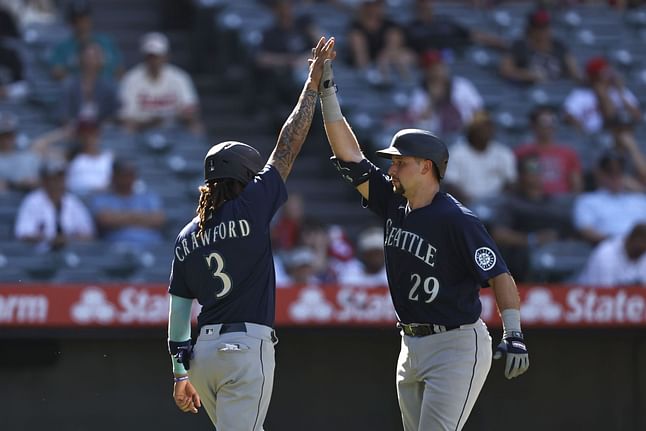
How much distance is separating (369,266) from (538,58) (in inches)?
163

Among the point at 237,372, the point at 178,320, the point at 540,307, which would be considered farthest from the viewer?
the point at 540,307

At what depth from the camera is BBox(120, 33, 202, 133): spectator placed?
36.5 feet

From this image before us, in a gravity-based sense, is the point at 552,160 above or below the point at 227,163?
below

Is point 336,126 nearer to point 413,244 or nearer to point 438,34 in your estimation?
point 413,244

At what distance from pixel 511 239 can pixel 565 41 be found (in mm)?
4135

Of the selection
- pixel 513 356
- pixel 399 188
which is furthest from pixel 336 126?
pixel 513 356

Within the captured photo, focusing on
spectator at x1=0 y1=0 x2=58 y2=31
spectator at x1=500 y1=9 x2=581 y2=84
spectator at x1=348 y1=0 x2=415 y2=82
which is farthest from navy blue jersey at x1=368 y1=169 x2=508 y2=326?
spectator at x1=0 y1=0 x2=58 y2=31

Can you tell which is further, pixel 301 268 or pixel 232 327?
pixel 301 268

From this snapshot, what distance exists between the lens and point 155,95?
11.2 metres

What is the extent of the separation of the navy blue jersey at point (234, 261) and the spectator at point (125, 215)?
14.2 feet

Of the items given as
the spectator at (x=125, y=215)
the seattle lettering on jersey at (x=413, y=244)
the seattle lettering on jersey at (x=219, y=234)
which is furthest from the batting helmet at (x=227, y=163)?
the spectator at (x=125, y=215)

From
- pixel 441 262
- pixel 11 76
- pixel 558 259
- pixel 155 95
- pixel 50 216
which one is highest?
pixel 11 76

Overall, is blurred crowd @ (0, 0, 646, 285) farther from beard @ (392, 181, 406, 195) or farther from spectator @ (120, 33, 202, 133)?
beard @ (392, 181, 406, 195)

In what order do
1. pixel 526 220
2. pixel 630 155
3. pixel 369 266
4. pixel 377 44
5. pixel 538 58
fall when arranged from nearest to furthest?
pixel 369 266 < pixel 526 220 < pixel 630 155 < pixel 377 44 < pixel 538 58
